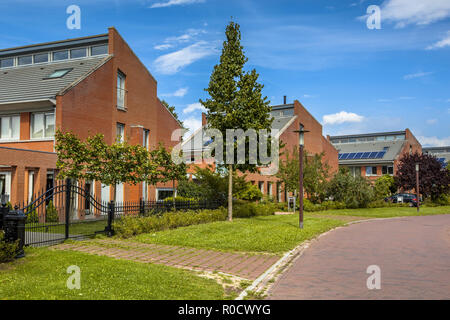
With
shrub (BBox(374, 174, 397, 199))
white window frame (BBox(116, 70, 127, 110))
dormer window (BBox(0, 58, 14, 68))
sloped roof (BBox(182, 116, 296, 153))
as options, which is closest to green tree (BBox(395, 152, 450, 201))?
shrub (BBox(374, 174, 397, 199))

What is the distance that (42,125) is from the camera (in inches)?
836

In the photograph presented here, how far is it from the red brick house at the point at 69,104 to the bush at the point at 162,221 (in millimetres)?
5066

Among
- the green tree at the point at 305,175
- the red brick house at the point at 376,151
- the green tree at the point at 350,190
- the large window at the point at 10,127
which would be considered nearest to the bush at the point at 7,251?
the large window at the point at 10,127

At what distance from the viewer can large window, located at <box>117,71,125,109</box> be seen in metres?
24.7

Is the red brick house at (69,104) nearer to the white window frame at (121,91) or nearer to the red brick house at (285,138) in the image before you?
the white window frame at (121,91)

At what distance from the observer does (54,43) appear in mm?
27047

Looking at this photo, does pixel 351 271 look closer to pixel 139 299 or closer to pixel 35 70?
pixel 139 299

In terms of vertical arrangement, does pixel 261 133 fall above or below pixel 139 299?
above

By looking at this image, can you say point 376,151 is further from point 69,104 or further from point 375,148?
point 69,104

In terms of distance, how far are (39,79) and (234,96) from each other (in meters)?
13.1

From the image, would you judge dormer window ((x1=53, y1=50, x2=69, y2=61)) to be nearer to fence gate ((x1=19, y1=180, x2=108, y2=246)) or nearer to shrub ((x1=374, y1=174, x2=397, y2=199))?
fence gate ((x1=19, y1=180, x2=108, y2=246))

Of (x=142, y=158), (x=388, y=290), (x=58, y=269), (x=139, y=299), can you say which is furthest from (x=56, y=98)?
(x=388, y=290)

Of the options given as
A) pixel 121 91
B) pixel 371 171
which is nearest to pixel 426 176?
pixel 371 171

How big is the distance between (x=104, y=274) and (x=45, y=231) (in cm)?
461
